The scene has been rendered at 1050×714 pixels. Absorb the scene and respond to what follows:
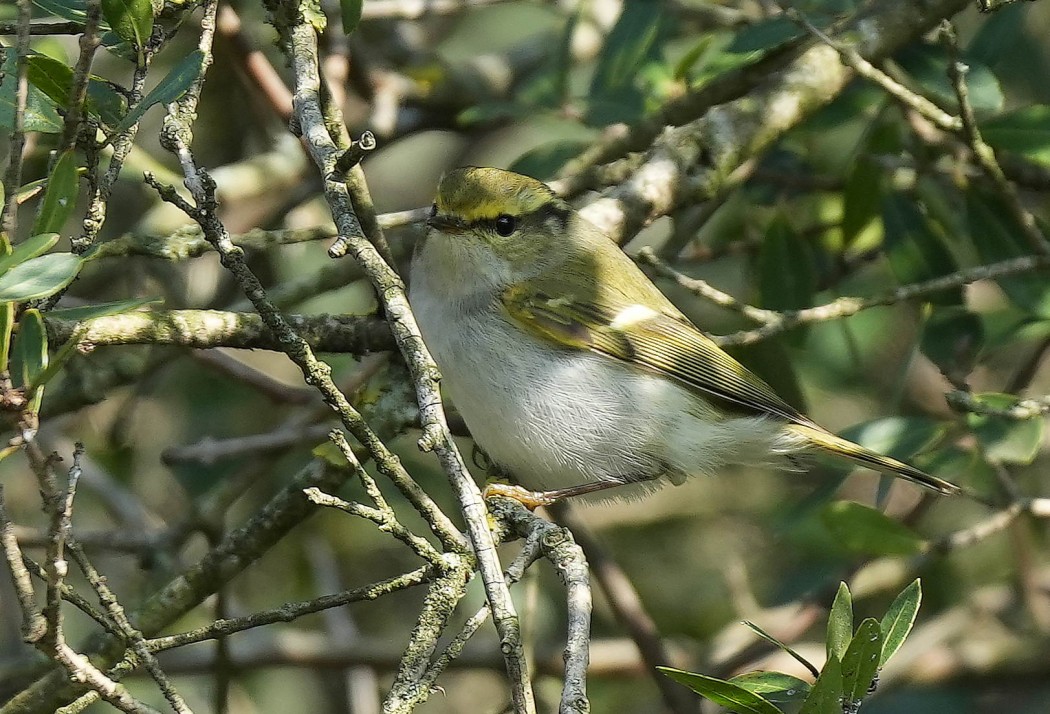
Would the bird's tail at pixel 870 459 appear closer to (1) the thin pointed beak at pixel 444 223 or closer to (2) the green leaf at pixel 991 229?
(2) the green leaf at pixel 991 229

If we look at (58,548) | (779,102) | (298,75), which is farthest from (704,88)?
(58,548)

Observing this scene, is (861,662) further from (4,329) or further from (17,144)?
(17,144)

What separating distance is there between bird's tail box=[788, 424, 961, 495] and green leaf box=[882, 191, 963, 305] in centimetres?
53

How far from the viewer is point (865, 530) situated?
9.48ft

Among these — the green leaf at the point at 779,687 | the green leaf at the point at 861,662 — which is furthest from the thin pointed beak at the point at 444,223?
the green leaf at the point at 861,662

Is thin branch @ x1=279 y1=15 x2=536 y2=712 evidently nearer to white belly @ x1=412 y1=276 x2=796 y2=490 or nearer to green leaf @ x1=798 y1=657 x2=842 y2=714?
green leaf @ x1=798 y1=657 x2=842 y2=714

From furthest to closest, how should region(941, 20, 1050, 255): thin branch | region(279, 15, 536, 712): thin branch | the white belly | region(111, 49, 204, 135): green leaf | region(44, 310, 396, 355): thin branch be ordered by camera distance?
the white belly, region(941, 20, 1050, 255): thin branch, region(44, 310, 396, 355): thin branch, region(111, 49, 204, 135): green leaf, region(279, 15, 536, 712): thin branch

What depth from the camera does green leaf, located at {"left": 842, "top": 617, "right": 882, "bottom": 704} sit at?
1602mm

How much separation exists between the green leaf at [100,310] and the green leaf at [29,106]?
1.09 feet

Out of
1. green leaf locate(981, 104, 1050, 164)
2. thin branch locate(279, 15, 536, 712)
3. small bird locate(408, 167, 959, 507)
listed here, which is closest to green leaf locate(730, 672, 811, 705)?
thin branch locate(279, 15, 536, 712)

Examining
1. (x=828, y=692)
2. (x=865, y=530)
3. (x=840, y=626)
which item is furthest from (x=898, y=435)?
(x=828, y=692)

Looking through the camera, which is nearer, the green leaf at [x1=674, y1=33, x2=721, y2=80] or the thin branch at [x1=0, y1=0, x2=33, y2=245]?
the thin branch at [x1=0, y1=0, x2=33, y2=245]

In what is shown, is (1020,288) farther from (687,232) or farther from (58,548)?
(58,548)

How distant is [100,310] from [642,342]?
171cm
